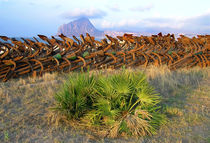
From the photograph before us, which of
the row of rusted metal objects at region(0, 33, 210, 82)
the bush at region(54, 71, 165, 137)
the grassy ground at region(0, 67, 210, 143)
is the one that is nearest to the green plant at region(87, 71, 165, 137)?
the bush at region(54, 71, 165, 137)

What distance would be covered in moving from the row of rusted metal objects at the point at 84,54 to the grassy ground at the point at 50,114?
0.44 metres

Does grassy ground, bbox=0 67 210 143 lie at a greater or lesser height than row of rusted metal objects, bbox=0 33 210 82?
lesser

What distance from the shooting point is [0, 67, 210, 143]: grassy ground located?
3023 millimetres

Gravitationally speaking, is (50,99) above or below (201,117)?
above

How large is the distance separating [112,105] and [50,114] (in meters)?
1.06

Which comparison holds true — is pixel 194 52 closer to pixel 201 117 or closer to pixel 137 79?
pixel 201 117

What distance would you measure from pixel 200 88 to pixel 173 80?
32.4 inches

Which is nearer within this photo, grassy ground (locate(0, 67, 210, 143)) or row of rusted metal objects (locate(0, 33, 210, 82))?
grassy ground (locate(0, 67, 210, 143))

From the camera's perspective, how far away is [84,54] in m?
6.12

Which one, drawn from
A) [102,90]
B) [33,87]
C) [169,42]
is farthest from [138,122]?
[169,42]

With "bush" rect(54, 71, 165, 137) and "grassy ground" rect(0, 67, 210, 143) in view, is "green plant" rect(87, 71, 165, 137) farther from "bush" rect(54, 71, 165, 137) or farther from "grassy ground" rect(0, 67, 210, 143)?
"grassy ground" rect(0, 67, 210, 143)

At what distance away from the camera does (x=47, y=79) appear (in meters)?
5.05

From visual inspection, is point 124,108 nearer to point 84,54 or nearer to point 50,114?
point 50,114

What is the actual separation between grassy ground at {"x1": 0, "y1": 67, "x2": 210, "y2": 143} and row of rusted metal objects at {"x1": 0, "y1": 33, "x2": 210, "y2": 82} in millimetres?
443
